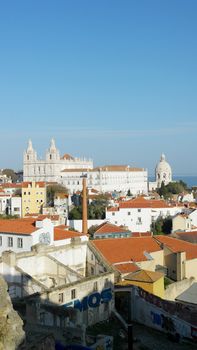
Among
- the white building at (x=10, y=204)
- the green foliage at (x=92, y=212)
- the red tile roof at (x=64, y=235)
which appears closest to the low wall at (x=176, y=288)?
the red tile roof at (x=64, y=235)

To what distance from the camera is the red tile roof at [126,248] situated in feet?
94.3

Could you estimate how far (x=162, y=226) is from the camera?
193ft

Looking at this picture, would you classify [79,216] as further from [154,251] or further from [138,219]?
[154,251]

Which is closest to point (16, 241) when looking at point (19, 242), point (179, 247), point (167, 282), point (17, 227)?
point (19, 242)

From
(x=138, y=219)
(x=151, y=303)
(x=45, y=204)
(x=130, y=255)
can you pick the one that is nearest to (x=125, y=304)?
(x=151, y=303)

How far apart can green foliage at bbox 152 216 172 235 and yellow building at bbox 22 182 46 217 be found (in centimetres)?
2184

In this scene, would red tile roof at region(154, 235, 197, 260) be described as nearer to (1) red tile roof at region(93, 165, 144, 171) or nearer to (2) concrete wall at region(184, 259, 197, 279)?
(2) concrete wall at region(184, 259, 197, 279)

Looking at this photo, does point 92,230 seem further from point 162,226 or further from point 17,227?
point 17,227

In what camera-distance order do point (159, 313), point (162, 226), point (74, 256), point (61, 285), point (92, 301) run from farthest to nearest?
1. point (162, 226)
2. point (74, 256)
3. point (159, 313)
4. point (92, 301)
5. point (61, 285)

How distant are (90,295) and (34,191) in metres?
56.7

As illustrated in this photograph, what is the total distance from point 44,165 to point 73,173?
807cm

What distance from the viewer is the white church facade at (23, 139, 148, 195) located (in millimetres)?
111625

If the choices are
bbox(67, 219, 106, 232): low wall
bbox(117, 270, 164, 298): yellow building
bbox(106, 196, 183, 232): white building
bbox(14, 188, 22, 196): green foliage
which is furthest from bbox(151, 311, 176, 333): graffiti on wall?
bbox(14, 188, 22, 196): green foliage

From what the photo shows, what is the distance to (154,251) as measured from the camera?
31.3 metres
